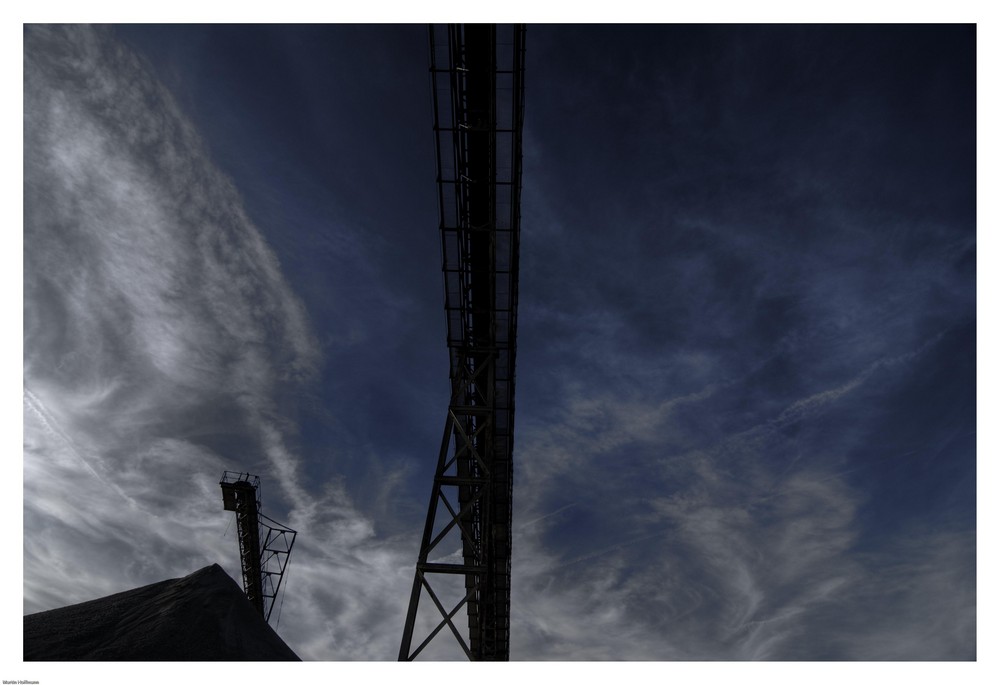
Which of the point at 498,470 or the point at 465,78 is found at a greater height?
the point at 465,78

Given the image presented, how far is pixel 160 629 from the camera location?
7.30 meters

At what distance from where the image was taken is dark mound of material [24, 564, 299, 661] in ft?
22.7

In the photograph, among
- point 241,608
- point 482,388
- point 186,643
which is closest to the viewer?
point 186,643

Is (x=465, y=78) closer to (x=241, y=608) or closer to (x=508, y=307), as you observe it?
(x=508, y=307)

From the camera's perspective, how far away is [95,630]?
7.47 meters

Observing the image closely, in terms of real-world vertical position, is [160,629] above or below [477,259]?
below

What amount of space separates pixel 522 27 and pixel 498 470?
10249 millimetres

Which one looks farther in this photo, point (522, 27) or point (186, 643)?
point (522, 27)

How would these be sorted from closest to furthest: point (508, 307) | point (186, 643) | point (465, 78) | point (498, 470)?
point (186, 643)
point (465, 78)
point (508, 307)
point (498, 470)

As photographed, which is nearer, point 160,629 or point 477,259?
point 160,629

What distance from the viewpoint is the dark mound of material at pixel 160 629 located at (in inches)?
272

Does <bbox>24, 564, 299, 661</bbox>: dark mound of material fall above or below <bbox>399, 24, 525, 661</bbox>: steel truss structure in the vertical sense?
below

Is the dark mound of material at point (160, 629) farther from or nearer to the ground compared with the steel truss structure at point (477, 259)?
nearer to the ground
